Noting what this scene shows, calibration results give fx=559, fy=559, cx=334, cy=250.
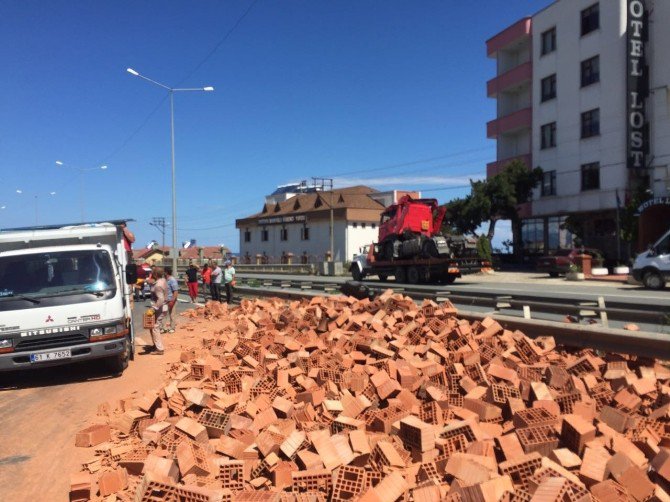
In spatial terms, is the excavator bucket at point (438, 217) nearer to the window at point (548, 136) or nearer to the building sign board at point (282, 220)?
the window at point (548, 136)

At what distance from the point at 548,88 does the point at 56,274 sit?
3490 cm

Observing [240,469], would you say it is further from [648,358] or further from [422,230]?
[422,230]

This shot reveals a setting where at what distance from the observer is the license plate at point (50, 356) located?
7664 mm

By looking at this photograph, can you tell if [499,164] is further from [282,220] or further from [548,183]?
[282,220]

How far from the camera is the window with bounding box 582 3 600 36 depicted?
106 feet

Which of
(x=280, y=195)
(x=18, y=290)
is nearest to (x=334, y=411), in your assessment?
(x=18, y=290)

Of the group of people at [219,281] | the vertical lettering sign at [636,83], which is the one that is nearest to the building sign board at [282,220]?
the vertical lettering sign at [636,83]

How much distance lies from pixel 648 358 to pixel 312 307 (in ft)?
20.0

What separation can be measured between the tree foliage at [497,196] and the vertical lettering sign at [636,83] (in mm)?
5952

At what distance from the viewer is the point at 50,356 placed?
7711mm

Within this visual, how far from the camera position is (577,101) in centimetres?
3366

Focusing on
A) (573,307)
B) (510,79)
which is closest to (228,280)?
(573,307)

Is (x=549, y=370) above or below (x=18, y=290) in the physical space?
below

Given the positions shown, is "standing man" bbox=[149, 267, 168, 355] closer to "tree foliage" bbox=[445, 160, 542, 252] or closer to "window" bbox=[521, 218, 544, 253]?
"tree foliage" bbox=[445, 160, 542, 252]
